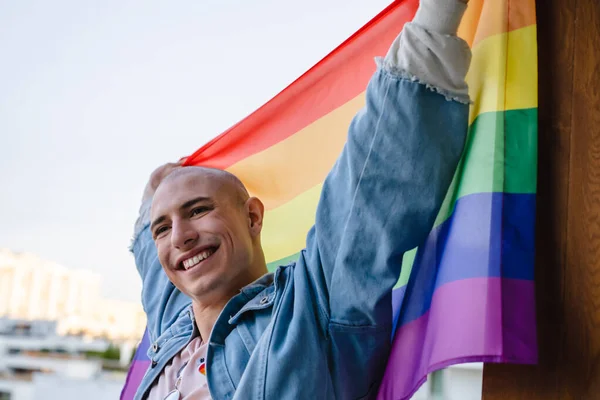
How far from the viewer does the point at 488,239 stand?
3.49 feet

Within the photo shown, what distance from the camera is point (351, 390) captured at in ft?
4.06

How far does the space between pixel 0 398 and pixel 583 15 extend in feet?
117

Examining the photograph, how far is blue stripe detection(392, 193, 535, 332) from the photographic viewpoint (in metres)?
1.04

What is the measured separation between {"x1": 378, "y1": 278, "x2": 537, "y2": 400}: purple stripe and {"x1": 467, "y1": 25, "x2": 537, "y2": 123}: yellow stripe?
29cm

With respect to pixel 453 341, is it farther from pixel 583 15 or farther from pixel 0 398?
pixel 0 398

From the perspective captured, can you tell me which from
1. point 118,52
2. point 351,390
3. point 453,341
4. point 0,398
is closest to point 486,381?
point 453,341

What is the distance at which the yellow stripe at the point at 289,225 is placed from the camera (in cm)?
175

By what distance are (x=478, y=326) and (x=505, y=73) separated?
0.41 meters

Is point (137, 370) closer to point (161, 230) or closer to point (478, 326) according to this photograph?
point (161, 230)

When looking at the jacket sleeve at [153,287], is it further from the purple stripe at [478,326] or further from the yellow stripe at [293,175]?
the purple stripe at [478,326]

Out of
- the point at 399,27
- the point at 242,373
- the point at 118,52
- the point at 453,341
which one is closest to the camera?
the point at 453,341

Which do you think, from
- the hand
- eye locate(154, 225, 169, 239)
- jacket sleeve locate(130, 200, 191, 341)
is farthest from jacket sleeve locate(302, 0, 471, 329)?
the hand

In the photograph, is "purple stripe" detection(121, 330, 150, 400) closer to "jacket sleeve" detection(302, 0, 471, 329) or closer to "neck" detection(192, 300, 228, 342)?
"neck" detection(192, 300, 228, 342)

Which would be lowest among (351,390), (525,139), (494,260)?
(351,390)
